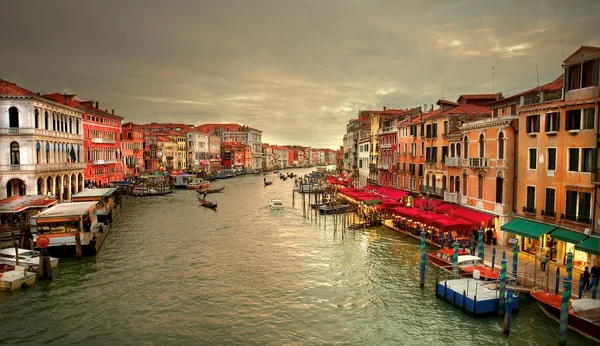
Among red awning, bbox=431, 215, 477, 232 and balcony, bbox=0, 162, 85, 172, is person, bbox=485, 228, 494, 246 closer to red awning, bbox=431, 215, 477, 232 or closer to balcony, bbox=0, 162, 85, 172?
red awning, bbox=431, 215, 477, 232

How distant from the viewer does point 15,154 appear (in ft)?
101

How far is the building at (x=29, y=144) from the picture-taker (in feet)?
99.0

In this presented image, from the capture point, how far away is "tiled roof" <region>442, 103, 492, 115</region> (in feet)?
88.0

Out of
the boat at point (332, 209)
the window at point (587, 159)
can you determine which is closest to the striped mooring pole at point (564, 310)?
the window at point (587, 159)

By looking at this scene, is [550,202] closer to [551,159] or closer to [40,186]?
[551,159]

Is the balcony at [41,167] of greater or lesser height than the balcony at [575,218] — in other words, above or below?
above

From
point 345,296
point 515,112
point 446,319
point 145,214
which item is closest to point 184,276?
point 345,296

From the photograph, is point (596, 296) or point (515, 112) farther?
point (515, 112)

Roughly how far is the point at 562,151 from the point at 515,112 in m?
4.22

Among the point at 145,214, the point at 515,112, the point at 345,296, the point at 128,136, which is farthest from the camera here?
the point at 128,136

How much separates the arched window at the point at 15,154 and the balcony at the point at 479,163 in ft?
104

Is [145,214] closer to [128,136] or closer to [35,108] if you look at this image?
[35,108]

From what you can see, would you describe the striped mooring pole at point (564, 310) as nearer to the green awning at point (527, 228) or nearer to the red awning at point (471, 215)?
the green awning at point (527, 228)

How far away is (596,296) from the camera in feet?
44.7
